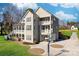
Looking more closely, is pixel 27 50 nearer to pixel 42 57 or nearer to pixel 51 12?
pixel 42 57

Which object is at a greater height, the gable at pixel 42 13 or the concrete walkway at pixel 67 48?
the gable at pixel 42 13

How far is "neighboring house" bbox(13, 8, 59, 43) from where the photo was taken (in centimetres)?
393

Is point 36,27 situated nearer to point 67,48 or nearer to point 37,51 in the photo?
point 37,51

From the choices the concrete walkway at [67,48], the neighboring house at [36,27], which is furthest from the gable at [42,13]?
the concrete walkway at [67,48]

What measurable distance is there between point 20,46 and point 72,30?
733 millimetres

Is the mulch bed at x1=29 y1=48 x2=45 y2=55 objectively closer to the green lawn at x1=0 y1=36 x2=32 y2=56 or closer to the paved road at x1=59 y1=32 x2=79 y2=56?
the green lawn at x1=0 y1=36 x2=32 y2=56

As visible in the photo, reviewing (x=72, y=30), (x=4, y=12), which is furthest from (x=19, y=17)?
(x=72, y=30)

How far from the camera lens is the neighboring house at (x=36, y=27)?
12.9 feet

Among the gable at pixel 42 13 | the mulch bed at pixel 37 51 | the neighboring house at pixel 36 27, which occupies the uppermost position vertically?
the gable at pixel 42 13

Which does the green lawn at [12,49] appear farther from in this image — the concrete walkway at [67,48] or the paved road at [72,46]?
the paved road at [72,46]

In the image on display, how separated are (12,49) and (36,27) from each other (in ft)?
1.43

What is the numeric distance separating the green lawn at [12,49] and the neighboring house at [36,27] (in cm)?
12

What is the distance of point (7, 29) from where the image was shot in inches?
155

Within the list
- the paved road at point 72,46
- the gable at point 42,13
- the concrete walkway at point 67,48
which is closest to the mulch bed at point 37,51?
the concrete walkway at point 67,48
